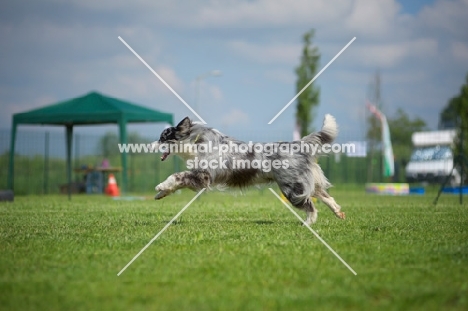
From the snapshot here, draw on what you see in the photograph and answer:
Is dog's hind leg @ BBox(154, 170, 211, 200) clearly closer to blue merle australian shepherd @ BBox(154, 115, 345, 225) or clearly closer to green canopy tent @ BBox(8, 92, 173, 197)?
blue merle australian shepherd @ BBox(154, 115, 345, 225)

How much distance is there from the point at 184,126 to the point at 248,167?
1.37 metres

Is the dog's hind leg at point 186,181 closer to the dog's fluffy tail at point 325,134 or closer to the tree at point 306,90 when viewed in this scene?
the dog's fluffy tail at point 325,134

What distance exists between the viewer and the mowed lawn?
461cm

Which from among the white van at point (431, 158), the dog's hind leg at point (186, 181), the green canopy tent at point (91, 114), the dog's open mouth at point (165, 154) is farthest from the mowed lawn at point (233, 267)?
the white van at point (431, 158)

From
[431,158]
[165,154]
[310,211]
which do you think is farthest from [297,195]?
[431,158]

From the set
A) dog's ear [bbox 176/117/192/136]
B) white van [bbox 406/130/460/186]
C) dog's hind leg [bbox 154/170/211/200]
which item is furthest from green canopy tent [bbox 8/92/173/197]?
white van [bbox 406/130/460/186]

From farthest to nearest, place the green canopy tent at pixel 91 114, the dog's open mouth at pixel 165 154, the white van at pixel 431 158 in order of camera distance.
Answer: the white van at pixel 431 158
the green canopy tent at pixel 91 114
the dog's open mouth at pixel 165 154

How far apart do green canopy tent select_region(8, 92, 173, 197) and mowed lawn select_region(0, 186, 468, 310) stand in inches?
558

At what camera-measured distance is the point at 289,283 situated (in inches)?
205

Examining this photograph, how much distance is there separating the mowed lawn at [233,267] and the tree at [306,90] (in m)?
26.7

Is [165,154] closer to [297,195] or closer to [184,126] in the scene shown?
[184,126]

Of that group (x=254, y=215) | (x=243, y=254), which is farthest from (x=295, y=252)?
(x=254, y=215)

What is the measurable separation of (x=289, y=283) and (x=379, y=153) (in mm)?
30750

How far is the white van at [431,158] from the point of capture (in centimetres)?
3309
